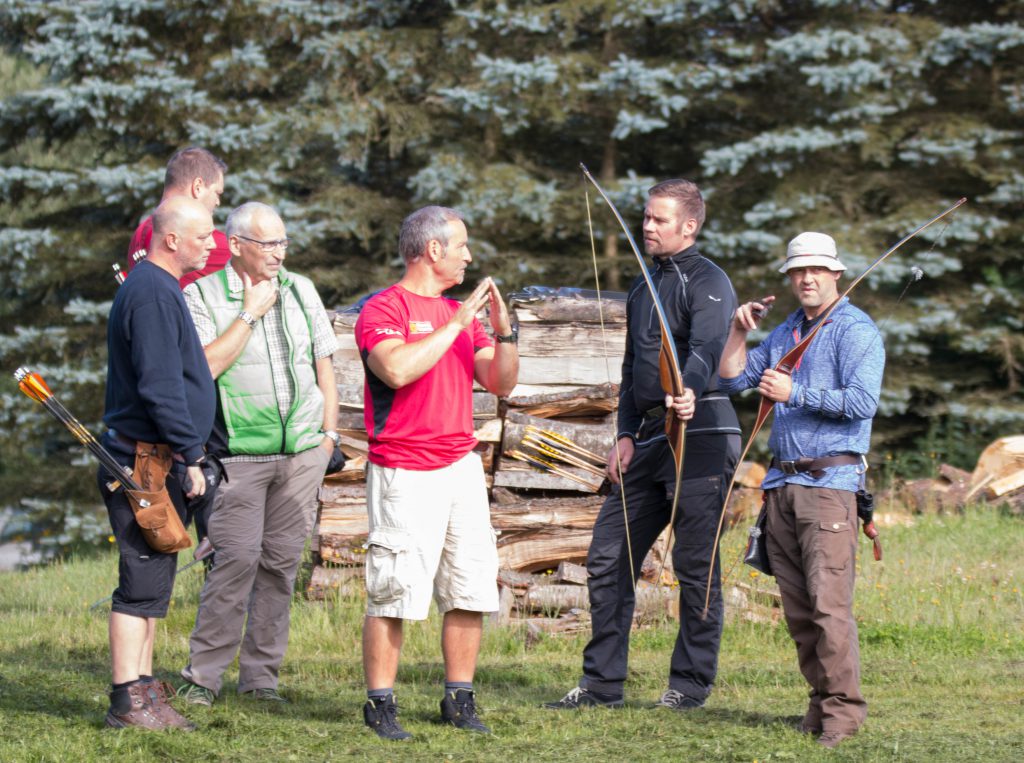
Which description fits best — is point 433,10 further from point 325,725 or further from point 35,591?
point 325,725

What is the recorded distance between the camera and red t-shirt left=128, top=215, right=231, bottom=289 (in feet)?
18.6

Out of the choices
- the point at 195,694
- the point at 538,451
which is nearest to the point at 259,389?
the point at 195,694

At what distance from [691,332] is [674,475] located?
2.05 feet

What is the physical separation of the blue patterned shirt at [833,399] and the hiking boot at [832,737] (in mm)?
916

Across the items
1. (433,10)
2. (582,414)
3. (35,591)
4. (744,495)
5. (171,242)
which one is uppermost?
(433,10)

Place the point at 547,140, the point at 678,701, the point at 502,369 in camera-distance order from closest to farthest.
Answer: the point at 502,369, the point at 678,701, the point at 547,140

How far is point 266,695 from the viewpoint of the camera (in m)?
5.77

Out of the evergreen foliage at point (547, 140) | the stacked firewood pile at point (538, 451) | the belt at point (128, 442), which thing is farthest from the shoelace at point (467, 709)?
the evergreen foliage at point (547, 140)

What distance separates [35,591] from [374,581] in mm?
6073

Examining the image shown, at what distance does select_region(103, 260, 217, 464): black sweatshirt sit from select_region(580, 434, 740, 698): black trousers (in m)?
1.86

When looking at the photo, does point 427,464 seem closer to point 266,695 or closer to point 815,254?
point 266,695

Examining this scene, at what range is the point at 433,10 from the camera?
1636cm

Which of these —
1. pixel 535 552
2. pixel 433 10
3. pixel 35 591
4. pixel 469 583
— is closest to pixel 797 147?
pixel 433 10

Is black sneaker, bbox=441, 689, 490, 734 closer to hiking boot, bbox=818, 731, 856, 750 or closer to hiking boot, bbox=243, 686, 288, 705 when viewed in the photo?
hiking boot, bbox=243, 686, 288, 705
